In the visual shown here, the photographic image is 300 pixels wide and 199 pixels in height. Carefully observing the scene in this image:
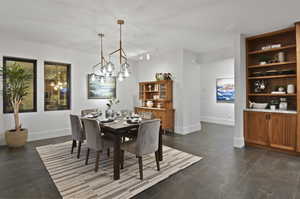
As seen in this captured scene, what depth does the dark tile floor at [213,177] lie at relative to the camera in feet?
7.04

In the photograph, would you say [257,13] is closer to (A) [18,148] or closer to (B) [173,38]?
(B) [173,38]

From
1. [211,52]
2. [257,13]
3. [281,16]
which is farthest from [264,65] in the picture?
[211,52]

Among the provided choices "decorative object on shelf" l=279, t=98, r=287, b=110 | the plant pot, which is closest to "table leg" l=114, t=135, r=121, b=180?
the plant pot

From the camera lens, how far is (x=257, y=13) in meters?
2.90

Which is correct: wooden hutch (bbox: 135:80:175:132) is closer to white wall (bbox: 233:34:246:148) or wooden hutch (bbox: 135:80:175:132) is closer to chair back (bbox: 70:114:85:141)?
white wall (bbox: 233:34:246:148)

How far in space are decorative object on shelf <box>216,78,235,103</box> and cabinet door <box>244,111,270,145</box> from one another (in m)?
2.95

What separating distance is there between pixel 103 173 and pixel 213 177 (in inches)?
66.6

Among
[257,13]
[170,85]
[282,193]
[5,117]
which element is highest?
[257,13]

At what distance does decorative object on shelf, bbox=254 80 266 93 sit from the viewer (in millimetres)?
4152

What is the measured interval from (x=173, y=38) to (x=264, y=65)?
220 cm

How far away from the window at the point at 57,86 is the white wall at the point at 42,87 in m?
0.14

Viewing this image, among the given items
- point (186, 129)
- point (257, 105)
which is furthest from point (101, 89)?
point (257, 105)

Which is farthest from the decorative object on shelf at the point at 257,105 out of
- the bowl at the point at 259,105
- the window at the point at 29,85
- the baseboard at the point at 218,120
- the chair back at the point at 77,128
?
the window at the point at 29,85

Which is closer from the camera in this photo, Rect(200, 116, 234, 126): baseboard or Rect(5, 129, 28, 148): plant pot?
Rect(5, 129, 28, 148): plant pot
